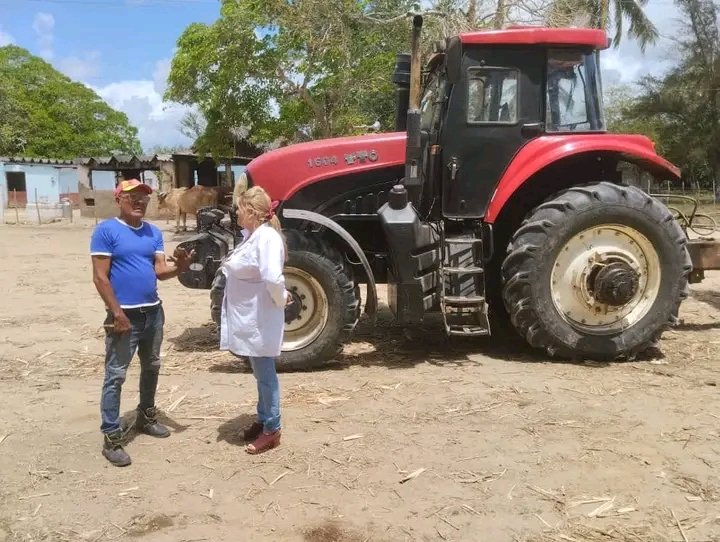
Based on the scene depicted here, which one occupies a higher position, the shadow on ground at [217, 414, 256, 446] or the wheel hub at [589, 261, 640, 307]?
the wheel hub at [589, 261, 640, 307]

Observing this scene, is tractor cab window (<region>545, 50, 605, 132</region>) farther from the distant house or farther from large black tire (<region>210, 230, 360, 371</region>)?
the distant house

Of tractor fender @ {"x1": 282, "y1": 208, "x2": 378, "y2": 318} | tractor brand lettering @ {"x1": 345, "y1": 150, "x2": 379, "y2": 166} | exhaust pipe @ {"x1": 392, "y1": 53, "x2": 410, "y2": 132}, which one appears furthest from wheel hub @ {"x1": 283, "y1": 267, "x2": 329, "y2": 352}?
exhaust pipe @ {"x1": 392, "y1": 53, "x2": 410, "y2": 132}

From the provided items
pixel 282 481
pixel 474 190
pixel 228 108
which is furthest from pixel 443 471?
pixel 228 108

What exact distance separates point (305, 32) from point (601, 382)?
476 inches

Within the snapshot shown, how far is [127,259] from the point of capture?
12.8 feet

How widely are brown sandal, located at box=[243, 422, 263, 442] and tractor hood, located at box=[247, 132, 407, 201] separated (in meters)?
2.29

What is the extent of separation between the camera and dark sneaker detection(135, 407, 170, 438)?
430 centimetres

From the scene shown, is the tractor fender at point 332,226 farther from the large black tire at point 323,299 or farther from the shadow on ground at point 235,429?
the shadow on ground at point 235,429

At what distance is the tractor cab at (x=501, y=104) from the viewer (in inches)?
219

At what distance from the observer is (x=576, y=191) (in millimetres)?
5586

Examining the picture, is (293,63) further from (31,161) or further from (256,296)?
(31,161)

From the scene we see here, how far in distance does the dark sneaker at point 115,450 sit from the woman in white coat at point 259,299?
711mm

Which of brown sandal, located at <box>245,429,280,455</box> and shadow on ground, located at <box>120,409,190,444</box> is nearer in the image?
brown sandal, located at <box>245,429,280,455</box>

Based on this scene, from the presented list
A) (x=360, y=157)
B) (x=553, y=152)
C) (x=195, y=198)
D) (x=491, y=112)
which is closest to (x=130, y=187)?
(x=360, y=157)
